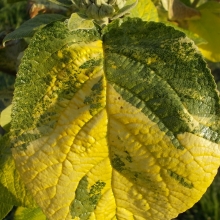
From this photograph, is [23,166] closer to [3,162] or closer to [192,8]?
[3,162]

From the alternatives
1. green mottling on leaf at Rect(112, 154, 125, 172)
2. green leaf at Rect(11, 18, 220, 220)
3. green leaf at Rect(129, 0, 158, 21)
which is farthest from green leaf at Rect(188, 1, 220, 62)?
green mottling on leaf at Rect(112, 154, 125, 172)

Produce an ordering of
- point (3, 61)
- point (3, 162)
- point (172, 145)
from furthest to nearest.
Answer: point (3, 61), point (3, 162), point (172, 145)

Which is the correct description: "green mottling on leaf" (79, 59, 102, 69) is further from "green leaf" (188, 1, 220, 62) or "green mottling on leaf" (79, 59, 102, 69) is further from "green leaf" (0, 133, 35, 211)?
"green leaf" (188, 1, 220, 62)

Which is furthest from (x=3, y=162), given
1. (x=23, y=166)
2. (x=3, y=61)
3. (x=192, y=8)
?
(x=192, y=8)

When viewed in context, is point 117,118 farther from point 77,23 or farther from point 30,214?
point 30,214

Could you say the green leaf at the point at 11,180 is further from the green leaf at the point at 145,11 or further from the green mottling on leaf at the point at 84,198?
the green leaf at the point at 145,11

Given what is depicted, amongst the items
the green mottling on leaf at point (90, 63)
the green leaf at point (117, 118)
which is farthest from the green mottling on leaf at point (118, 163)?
the green mottling on leaf at point (90, 63)
